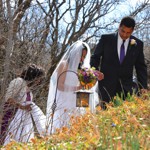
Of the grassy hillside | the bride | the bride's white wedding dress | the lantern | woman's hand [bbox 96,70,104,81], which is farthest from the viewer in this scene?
the bride

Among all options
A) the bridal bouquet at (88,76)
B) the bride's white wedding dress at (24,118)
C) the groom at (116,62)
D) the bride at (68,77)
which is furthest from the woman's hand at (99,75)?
the bride's white wedding dress at (24,118)

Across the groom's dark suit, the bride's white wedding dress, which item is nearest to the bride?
the bride's white wedding dress

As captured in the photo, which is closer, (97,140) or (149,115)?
(97,140)

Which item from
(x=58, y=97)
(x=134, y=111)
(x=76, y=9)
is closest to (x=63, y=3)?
(x=76, y=9)

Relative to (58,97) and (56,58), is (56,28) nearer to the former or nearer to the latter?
(56,58)

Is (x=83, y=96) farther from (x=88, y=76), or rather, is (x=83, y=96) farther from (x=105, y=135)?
(x=105, y=135)

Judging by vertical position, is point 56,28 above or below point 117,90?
above

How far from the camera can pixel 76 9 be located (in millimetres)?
15586

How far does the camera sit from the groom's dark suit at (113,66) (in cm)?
589

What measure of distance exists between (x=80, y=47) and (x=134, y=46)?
38.3 inches

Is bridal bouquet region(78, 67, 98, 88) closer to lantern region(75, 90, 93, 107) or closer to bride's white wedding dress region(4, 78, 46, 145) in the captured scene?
lantern region(75, 90, 93, 107)

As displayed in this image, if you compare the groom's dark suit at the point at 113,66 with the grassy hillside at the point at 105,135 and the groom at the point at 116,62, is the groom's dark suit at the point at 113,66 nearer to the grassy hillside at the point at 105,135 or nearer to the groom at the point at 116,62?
the groom at the point at 116,62

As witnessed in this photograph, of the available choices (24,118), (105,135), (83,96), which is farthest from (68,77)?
(105,135)

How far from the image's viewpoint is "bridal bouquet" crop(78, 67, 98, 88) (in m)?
5.79
